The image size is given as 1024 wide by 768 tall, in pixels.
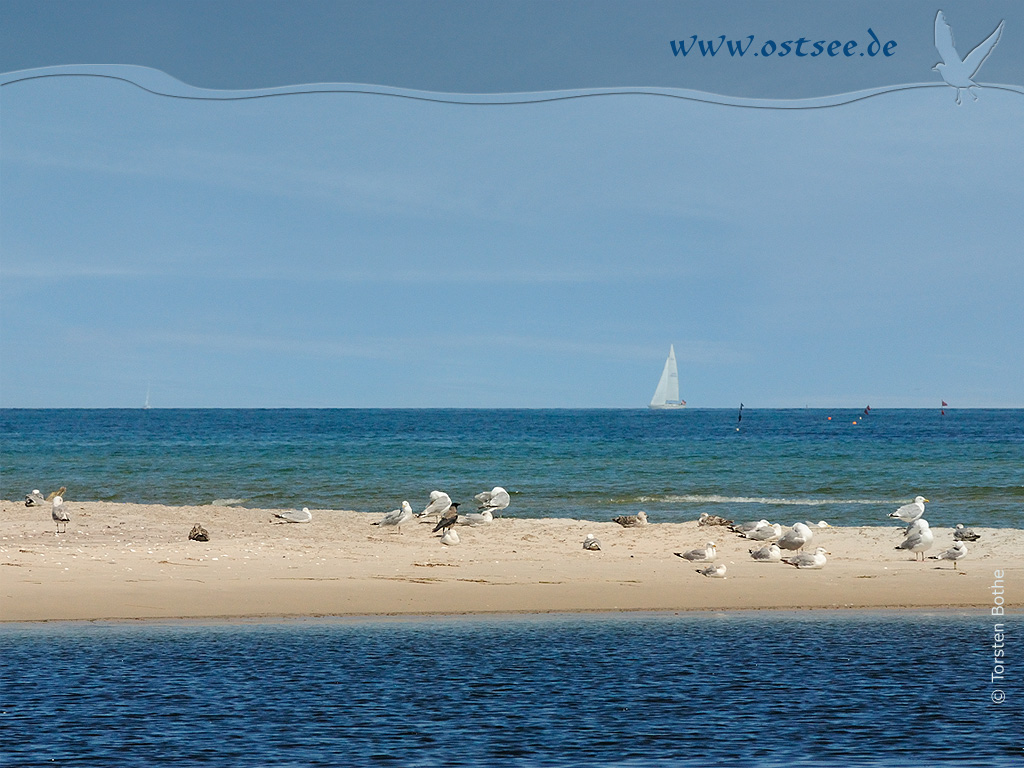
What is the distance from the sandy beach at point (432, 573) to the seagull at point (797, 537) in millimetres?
598

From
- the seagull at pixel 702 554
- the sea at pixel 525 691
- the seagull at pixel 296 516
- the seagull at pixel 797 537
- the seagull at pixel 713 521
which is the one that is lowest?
the sea at pixel 525 691

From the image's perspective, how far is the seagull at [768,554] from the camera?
18.8 meters

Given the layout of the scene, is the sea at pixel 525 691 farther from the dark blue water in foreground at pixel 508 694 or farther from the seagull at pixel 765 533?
the seagull at pixel 765 533

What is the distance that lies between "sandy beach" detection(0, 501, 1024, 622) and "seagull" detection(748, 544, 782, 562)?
0.78 ft

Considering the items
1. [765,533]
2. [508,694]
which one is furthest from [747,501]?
[508,694]

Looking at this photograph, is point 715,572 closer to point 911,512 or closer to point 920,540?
point 920,540

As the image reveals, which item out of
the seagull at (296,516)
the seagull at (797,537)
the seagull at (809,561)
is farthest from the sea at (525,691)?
the seagull at (296,516)

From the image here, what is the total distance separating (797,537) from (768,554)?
22.5 inches

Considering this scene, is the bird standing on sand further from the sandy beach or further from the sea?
the sea

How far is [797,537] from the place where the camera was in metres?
18.8

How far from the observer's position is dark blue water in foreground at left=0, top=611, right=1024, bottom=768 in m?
7.89

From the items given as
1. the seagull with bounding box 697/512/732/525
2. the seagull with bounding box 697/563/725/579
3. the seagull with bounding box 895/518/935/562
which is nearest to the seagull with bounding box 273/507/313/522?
the seagull with bounding box 697/512/732/525

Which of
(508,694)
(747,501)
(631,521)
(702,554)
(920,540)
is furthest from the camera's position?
(747,501)

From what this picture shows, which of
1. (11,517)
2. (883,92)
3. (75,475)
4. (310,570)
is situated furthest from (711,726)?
(75,475)
